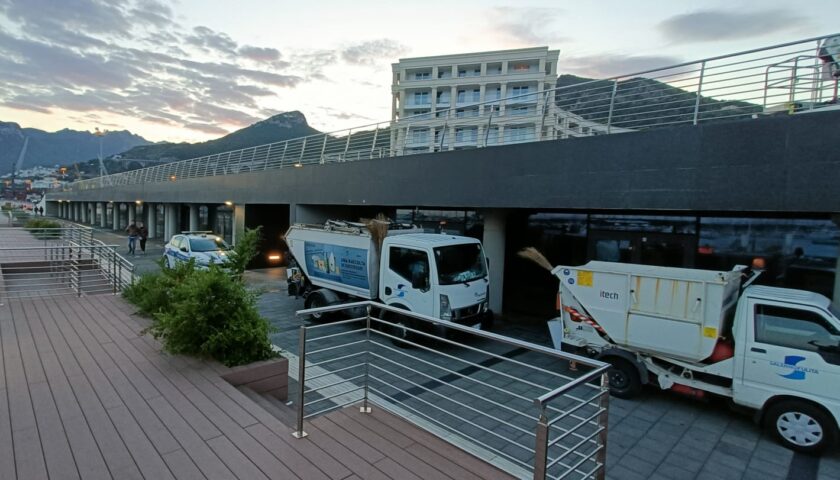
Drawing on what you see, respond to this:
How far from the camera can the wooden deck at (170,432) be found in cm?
300

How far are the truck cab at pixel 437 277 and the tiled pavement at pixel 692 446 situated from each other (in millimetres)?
3066

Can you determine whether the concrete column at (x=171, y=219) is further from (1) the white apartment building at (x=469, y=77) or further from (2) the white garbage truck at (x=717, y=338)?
(1) the white apartment building at (x=469, y=77)

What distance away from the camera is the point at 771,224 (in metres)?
8.25

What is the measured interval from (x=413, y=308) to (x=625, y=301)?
12.5 feet

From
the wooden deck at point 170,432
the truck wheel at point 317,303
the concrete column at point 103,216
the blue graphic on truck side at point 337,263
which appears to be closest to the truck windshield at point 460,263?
the blue graphic on truck side at point 337,263

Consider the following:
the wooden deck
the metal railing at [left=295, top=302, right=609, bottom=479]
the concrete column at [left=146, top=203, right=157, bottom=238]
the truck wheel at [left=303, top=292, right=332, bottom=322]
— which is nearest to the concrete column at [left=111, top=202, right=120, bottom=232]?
the concrete column at [left=146, top=203, right=157, bottom=238]

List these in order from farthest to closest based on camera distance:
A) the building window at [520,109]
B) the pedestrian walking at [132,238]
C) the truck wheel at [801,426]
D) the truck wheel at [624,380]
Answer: the pedestrian walking at [132,238] < the building window at [520,109] < the truck wheel at [624,380] < the truck wheel at [801,426]

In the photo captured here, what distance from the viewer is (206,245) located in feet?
51.1

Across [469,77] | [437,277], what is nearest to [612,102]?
[437,277]

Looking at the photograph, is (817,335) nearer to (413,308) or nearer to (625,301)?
(625,301)

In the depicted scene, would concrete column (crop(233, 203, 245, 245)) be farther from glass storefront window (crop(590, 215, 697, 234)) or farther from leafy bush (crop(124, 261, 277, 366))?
glass storefront window (crop(590, 215, 697, 234))

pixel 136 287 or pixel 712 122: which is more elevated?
pixel 712 122

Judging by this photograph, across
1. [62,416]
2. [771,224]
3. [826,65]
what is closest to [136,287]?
[62,416]

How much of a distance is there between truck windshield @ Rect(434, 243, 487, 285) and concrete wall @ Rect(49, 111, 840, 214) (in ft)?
4.55
